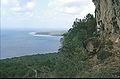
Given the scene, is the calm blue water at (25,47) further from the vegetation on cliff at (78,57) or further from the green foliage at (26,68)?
the vegetation on cliff at (78,57)

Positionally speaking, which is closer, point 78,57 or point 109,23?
point 78,57

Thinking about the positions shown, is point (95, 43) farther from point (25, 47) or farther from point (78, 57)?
point (25, 47)

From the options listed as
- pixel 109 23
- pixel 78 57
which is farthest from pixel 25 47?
pixel 78 57

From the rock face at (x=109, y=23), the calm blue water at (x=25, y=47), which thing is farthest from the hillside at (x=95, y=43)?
the calm blue water at (x=25, y=47)

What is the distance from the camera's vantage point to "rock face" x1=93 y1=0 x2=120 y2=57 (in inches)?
942

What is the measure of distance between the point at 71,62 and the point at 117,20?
508 centimetres

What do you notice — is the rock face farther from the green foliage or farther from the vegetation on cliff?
the green foliage

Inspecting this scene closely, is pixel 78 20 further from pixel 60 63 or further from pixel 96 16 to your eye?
pixel 60 63

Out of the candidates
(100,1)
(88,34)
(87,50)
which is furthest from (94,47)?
(100,1)

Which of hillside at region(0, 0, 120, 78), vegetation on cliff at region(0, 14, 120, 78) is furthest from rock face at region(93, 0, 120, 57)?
vegetation on cliff at region(0, 14, 120, 78)

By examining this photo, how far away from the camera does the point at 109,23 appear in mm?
25516

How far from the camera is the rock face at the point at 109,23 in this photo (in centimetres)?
2392

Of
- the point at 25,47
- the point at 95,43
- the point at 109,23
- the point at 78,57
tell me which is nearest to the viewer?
the point at 78,57

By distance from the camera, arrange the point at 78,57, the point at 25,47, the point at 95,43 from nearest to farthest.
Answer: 1. the point at 78,57
2. the point at 95,43
3. the point at 25,47
